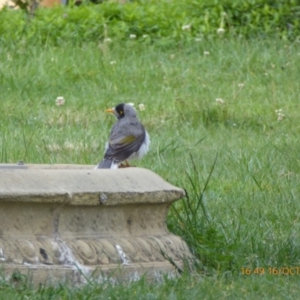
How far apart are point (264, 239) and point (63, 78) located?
209 inches

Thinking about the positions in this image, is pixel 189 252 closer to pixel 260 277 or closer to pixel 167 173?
pixel 260 277

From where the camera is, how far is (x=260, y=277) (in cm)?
453

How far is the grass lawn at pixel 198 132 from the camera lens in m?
4.67

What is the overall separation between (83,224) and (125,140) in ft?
5.29

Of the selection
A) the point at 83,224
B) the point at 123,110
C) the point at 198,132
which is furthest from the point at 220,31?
the point at 83,224

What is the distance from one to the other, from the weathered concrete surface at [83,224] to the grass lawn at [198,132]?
0.15 meters

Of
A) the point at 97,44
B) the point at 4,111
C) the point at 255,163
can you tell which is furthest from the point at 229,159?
the point at 97,44

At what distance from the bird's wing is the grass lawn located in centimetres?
43

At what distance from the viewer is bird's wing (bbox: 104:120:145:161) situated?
5.77m

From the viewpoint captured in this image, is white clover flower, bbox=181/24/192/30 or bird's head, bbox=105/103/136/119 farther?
white clover flower, bbox=181/24/192/30

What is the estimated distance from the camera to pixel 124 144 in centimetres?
585

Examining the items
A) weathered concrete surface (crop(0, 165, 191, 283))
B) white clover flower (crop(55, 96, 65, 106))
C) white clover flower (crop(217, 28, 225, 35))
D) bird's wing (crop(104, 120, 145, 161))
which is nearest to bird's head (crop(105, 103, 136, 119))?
bird's wing (crop(104, 120, 145, 161))

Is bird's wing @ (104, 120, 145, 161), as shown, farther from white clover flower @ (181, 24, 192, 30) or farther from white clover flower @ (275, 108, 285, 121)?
white clover flower @ (181, 24, 192, 30)

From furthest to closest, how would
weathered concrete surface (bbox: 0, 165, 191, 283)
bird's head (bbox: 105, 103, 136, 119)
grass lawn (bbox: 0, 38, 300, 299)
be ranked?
bird's head (bbox: 105, 103, 136, 119), grass lawn (bbox: 0, 38, 300, 299), weathered concrete surface (bbox: 0, 165, 191, 283)
